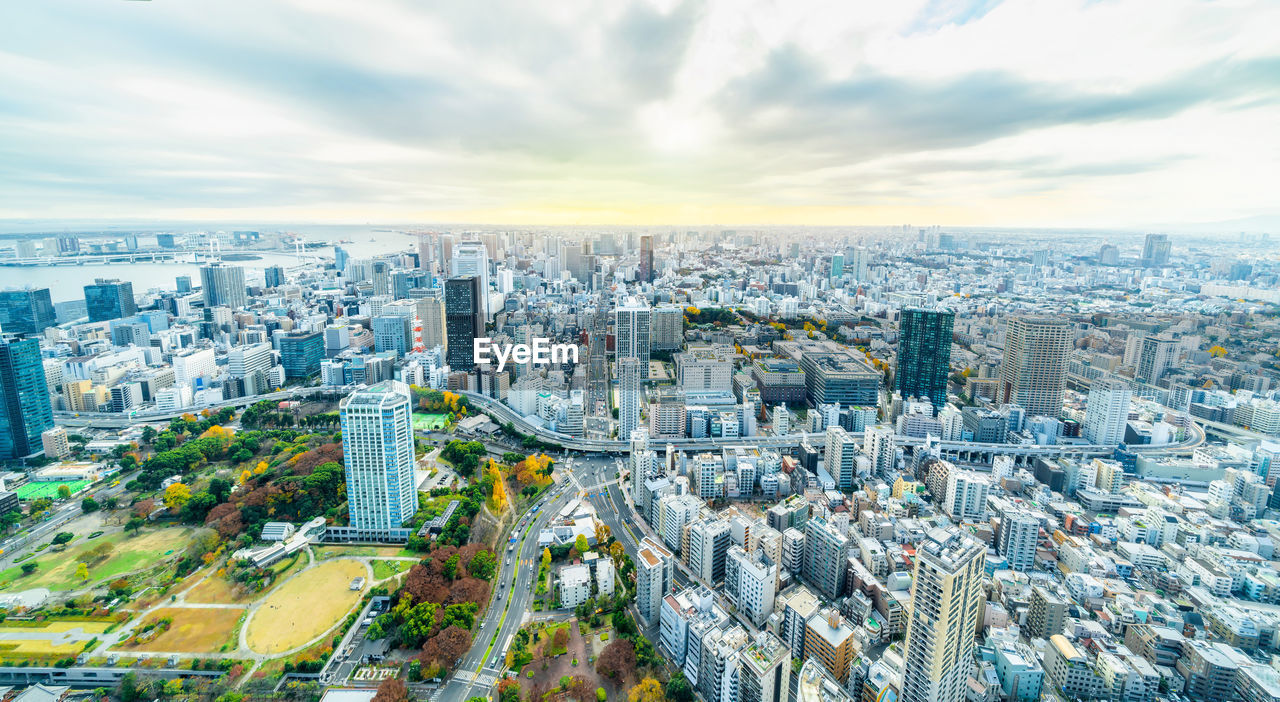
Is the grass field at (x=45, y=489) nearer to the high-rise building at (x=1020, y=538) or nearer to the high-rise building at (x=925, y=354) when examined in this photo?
the high-rise building at (x=1020, y=538)

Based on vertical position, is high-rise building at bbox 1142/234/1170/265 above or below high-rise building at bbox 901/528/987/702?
above

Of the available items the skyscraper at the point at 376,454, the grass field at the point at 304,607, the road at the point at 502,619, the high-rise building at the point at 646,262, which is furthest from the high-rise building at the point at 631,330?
the high-rise building at the point at 646,262

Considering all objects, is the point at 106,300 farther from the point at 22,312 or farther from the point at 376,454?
the point at 376,454

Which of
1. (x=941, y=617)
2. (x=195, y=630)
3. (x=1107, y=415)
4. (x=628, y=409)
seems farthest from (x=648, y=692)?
(x=1107, y=415)

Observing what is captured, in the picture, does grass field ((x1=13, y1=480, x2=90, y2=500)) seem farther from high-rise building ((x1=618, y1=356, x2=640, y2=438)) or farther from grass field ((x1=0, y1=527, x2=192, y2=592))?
high-rise building ((x1=618, y1=356, x2=640, y2=438))

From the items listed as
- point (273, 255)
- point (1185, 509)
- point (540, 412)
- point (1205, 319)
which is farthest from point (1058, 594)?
point (273, 255)

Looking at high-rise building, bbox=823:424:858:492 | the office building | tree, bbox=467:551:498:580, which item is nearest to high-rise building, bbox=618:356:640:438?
high-rise building, bbox=823:424:858:492

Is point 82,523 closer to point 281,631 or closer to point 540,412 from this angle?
point 281,631

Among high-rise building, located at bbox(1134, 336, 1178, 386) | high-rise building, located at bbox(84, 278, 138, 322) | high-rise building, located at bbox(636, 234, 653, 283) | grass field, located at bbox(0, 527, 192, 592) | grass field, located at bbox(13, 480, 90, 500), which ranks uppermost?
high-rise building, located at bbox(636, 234, 653, 283)
